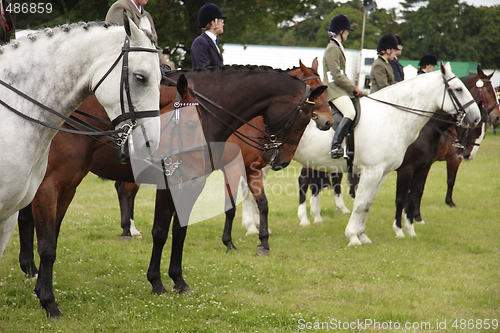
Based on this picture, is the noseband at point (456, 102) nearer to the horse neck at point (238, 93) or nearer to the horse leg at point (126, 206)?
the horse neck at point (238, 93)

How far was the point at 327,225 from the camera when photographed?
378 inches

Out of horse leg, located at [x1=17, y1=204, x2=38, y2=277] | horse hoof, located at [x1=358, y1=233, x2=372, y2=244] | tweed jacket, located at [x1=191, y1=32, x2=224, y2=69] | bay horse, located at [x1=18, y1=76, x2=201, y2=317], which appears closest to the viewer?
bay horse, located at [x1=18, y1=76, x2=201, y2=317]

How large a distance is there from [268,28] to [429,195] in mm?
10566

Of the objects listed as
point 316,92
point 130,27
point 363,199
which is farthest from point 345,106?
point 130,27

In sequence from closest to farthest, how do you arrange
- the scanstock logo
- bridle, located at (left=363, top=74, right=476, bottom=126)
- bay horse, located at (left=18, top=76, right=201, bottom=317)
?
bay horse, located at (left=18, top=76, right=201, bottom=317) < the scanstock logo < bridle, located at (left=363, top=74, right=476, bottom=126)

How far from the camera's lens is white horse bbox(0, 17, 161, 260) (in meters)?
3.29

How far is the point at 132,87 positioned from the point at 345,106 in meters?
5.15

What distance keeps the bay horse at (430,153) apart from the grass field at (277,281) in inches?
23.6

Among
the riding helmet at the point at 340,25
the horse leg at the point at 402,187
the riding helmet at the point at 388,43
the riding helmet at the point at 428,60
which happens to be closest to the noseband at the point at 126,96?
the riding helmet at the point at 340,25

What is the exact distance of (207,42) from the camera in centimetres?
618

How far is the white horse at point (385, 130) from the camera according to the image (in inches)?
314

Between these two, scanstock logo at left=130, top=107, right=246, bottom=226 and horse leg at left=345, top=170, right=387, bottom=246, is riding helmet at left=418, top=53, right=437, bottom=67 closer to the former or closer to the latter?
horse leg at left=345, top=170, right=387, bottom=246

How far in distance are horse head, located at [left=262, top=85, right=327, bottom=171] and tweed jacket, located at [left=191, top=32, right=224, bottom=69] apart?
4.58 ft

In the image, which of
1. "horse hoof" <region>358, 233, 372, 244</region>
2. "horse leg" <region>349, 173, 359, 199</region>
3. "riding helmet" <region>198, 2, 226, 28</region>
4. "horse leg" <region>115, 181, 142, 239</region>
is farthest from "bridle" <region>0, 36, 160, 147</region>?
"horse leg" <region>349, 173, 359, 199</region>
